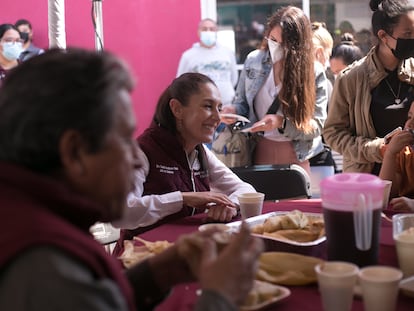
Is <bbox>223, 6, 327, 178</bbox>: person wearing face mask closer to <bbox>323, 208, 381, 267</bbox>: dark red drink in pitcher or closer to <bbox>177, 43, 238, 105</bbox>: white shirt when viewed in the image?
<bbox>323, 208, 381, 267</bbox>: dark red drink in pitcher

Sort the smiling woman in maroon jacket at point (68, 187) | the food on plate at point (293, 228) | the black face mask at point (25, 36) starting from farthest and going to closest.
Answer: the black face mask at point (25, 36)
the food on plate at point (293, 228)
the smiling woman in maroon jacket at point (68, 187)

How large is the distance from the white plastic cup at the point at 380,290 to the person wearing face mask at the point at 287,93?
2.21 m

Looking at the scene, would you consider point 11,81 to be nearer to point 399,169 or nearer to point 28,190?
point 28,190

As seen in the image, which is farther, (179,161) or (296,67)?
(296,67)

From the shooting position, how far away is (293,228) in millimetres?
1678

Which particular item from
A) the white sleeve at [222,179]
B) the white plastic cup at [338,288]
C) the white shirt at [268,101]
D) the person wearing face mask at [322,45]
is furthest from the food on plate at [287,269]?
the person wearing face mask at [322,45]

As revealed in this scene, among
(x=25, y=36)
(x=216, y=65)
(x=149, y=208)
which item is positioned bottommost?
(x=216, y=65)

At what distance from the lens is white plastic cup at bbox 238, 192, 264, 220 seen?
195 centimetres

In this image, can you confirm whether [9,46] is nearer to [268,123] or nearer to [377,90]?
[268,123]

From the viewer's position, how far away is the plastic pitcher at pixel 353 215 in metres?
1.30

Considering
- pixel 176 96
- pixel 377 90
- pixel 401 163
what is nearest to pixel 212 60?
pixel 377 90

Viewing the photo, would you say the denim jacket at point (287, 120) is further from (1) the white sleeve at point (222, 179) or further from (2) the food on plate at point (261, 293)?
(2) the food on plate at point (261, 293)

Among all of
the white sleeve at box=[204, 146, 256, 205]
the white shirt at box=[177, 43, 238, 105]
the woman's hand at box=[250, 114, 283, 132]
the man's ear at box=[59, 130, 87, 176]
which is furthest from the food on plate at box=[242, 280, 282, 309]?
the white shirt at box=[177, 43, 238, 105]

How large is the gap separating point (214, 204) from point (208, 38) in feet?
13.7
